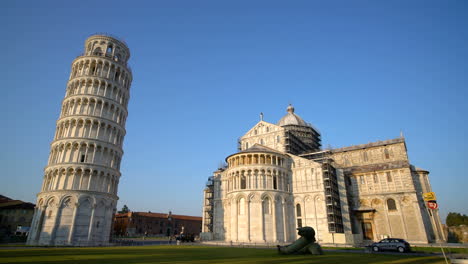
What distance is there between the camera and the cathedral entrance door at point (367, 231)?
47844 mm

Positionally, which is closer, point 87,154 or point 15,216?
point 87,154

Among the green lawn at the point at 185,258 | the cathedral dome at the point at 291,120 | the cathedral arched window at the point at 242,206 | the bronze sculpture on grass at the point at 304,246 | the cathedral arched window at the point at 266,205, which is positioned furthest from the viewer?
the cathedral dome at the point at 291,120

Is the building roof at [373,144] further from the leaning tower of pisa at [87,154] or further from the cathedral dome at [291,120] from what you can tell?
the leaning tower of pisa at [87,154]

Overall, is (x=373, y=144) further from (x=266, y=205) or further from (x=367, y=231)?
(x=266, y=205)

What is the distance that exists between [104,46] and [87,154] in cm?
1946

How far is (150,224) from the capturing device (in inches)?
3762

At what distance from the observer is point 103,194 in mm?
37906

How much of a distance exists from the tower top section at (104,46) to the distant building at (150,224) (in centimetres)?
5510

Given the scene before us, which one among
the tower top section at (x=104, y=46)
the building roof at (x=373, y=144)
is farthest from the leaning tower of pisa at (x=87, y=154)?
the building roof at (x=373, y=144)

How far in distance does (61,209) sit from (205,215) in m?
27.7

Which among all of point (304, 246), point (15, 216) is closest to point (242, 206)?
point (304, 246)

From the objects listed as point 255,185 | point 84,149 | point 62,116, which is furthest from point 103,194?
point 255,185

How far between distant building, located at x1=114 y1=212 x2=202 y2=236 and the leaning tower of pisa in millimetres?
50394

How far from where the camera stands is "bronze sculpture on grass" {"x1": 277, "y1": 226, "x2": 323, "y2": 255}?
853 inches
